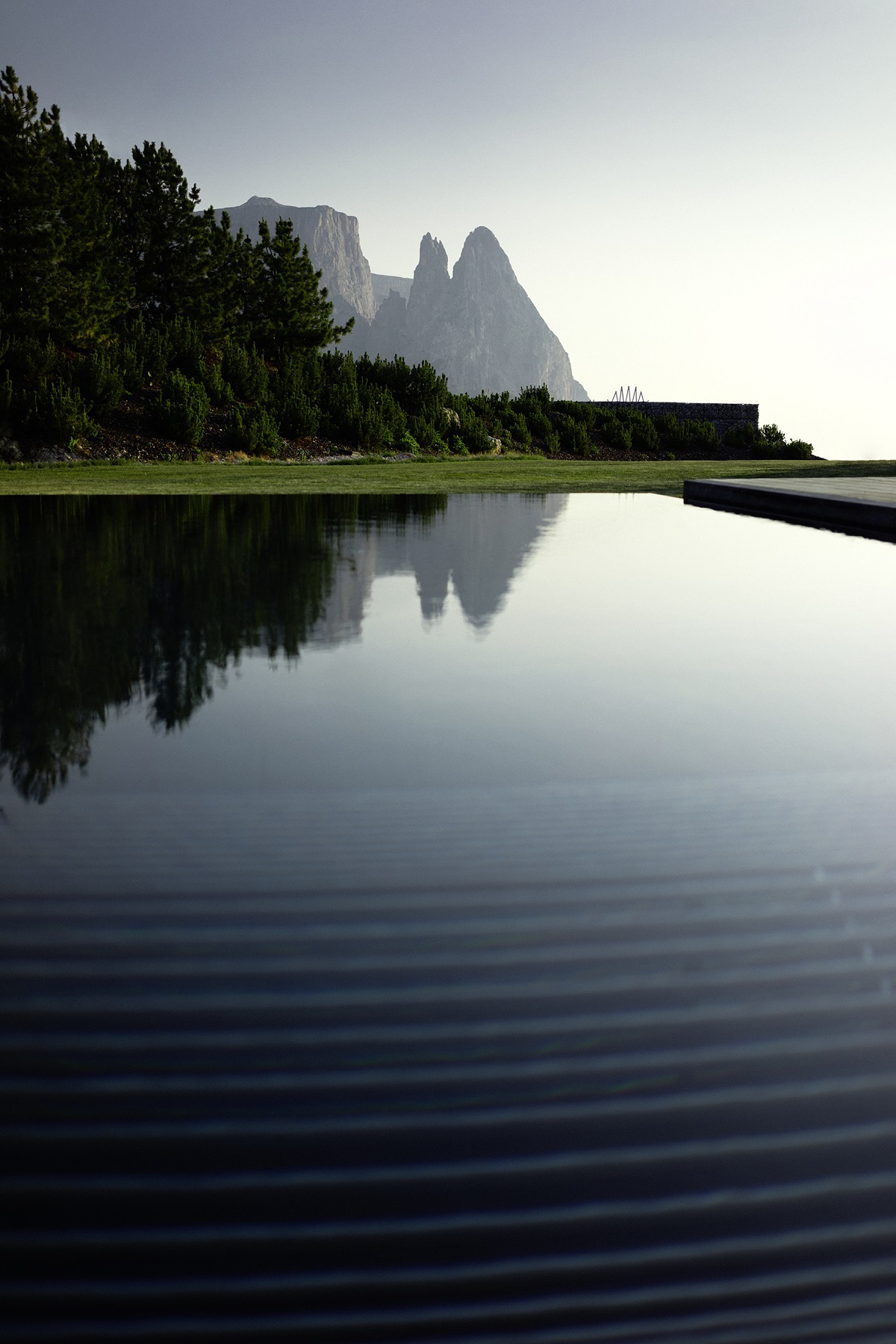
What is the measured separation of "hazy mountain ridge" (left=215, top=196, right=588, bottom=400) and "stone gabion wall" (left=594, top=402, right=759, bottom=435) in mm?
157669

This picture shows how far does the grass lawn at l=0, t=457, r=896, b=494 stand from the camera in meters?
10.5

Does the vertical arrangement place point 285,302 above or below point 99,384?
above

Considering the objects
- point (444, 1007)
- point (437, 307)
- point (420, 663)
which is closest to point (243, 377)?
point (420, 663)

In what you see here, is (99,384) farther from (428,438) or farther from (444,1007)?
(444,1007)

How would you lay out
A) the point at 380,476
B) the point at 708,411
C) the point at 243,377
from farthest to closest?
the point at 708,411
the point at 243,377
the point at 380,476

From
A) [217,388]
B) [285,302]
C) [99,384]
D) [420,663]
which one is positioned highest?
[285,302]

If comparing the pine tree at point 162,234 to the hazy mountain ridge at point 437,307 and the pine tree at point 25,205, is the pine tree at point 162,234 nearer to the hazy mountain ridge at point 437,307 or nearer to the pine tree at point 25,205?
the pine tree at point 25,205

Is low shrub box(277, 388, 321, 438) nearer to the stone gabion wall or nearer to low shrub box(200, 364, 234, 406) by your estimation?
low shrub box(200, 364, 234, 406)

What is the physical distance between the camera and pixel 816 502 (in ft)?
26.6

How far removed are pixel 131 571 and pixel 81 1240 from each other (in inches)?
159

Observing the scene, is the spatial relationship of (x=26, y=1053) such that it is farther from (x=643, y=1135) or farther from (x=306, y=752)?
(x=306, y=752)

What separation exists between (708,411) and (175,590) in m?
22.1

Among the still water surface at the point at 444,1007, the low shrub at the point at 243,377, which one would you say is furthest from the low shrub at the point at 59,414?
the still water surface at the point at 444,1007

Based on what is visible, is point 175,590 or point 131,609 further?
point 175,590
